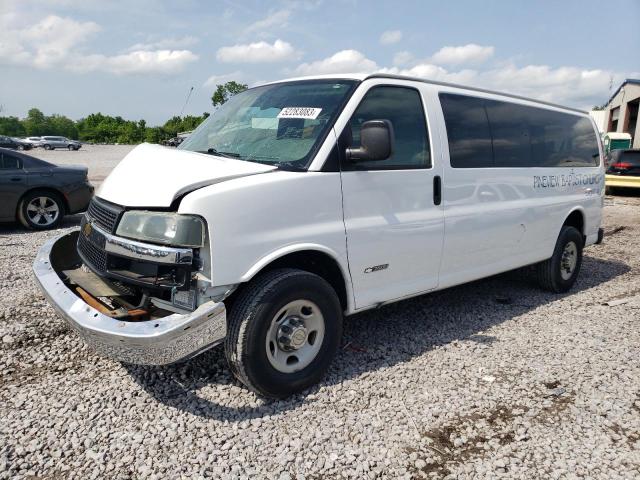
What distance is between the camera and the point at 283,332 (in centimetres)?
327

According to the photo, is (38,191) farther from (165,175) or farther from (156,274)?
(156,274)

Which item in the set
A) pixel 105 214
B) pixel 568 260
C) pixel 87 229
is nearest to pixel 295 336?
pixel 105 214

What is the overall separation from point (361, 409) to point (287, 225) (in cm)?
126

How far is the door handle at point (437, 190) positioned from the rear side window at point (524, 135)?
255mm

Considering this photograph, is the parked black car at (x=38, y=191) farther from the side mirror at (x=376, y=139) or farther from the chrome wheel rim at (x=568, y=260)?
the chrome wheel rim at (x=568, y=260)

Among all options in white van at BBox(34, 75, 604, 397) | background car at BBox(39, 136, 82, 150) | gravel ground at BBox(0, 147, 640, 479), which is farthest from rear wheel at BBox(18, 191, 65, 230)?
background car at BBox(39, 136, 82, 150)

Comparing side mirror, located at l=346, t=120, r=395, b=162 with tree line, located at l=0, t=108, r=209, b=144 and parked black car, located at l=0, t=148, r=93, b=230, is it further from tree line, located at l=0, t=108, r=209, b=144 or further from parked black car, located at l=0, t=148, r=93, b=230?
tree line, located at l=0, t=108, r=209, b=144

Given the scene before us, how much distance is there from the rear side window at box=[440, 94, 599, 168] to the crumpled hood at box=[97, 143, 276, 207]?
1.92 m

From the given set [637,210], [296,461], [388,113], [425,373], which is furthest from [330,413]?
[637,210]

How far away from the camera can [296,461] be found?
275 centimetres

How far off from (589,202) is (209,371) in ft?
16.6

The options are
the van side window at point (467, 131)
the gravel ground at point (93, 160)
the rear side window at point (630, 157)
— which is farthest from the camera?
the gravel ground at point (93, 160)

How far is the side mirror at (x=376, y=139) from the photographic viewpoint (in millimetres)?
3314

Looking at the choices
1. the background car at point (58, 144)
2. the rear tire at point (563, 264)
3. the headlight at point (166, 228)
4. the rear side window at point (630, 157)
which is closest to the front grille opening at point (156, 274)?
the headlight at point (166, 228)
